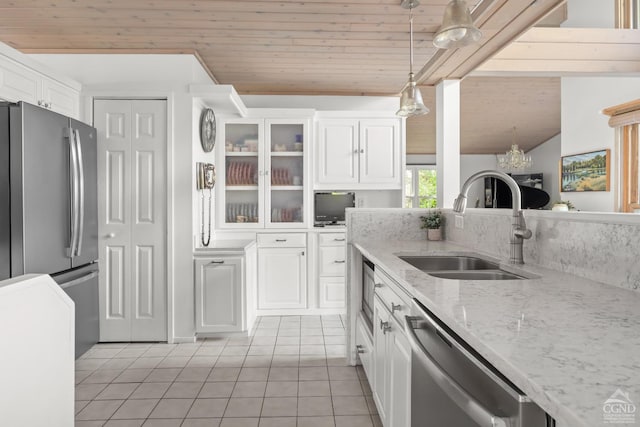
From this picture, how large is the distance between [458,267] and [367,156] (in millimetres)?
2393

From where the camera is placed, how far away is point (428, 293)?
3.90ft

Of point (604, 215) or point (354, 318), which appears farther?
point (354, 318)

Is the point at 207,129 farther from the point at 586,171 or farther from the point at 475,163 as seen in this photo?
the point at 475,163

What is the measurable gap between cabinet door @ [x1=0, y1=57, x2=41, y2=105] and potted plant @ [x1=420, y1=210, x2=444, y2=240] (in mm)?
2863

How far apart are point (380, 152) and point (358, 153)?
0.81 feet

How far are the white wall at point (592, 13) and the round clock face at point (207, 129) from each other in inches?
154

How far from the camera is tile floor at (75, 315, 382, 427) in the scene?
2156 mm

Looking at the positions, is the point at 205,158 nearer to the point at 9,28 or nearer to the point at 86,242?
the point at 86,242

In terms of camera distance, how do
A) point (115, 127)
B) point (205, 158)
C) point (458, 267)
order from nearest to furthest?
1. point (458, 267)
2. point (115, 127)
3. point (205, 158)

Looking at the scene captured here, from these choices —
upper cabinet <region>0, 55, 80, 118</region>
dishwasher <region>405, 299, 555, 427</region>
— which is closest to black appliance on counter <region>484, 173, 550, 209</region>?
upper cabinet <region>0, 55, 80, 118</region>

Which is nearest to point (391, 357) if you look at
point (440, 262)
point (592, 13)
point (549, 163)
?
point (440, 262)

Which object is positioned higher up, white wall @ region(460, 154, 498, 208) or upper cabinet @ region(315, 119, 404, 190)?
white wall @ region(460, 154, 498, 208)

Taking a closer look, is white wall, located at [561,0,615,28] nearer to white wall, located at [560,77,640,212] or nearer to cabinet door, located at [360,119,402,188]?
white wall, located at [560,77,640,212]

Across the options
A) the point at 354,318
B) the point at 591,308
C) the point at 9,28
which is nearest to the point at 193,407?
the point at 354,318
